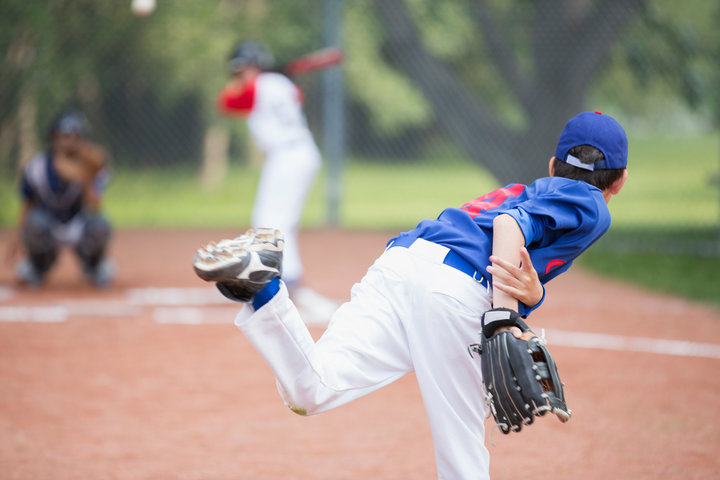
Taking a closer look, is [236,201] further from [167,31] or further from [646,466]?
[646,466]

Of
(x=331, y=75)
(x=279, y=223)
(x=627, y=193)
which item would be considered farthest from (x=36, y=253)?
(x=627, y=193)

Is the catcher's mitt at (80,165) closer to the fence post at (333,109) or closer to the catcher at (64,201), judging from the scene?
the catcher at (64,201)

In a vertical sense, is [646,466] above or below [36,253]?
above

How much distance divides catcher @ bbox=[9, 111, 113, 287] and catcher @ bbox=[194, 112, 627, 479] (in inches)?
203

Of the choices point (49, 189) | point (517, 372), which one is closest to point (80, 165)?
point (49, 189)

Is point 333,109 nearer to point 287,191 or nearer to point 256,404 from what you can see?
point 287,191

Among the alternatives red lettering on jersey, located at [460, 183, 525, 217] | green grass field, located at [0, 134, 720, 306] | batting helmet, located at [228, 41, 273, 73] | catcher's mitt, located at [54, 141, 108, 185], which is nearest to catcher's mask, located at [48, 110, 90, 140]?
catcher's mitt, located at [54, 141, 108, 185]

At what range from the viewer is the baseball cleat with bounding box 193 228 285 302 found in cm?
213

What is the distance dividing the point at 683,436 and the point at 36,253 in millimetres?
5519

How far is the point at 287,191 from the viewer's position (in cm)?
640

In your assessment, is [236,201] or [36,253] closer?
[36,253]

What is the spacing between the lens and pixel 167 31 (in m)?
14.8

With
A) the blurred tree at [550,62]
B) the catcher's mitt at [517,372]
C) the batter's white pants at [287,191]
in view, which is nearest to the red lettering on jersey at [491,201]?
the catcher's mitt at [517,372]

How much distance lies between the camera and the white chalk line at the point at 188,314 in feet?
18.5
